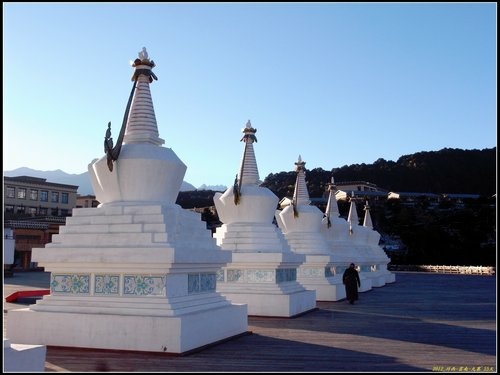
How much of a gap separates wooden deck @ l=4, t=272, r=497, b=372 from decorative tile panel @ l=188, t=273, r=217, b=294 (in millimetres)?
1110

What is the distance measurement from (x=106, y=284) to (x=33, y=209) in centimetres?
5835

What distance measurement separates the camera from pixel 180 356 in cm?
961

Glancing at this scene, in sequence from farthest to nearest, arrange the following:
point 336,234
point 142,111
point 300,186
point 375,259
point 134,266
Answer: point 375,259
point 336,234
point 300,186
point 142,111
point 134,266

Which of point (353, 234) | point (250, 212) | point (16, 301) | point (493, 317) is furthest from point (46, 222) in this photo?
point (493, 317)

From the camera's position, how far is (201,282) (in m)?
11.6

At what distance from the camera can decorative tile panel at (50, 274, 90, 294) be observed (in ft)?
35.4

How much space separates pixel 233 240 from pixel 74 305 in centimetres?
666

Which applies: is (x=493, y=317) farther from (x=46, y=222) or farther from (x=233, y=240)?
(x=46, y=222)

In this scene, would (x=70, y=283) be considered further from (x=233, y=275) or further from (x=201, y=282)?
(x=233, y=275)

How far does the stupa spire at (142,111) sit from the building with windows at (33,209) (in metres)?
40.3

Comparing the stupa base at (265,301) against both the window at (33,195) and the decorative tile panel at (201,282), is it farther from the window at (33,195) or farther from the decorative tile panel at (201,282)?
the window at (33,195)

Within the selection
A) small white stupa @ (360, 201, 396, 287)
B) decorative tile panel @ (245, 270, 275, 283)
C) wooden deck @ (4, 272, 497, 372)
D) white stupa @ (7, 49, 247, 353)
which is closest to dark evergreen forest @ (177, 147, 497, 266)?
small white stupa @ (360, 201, 396, 287)

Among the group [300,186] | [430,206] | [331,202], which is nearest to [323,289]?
[300,186]

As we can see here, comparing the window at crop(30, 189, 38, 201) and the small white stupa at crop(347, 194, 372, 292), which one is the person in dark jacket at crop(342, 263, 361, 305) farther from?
the window at crop(30, 189, 38, 201)
